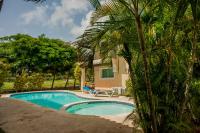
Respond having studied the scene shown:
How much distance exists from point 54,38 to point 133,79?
32916 millimetres

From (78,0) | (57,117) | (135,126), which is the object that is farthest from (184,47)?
(57,117)

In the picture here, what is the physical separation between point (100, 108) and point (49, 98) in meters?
9.94

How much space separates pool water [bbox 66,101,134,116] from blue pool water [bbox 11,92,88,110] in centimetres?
491

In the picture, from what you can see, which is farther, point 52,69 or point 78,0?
point 52,69

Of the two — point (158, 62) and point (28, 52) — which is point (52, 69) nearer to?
point (28, 52)

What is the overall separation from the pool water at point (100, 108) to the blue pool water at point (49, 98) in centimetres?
491

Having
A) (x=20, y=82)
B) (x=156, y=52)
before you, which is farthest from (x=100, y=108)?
(x=20, y=82)

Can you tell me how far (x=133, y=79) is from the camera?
6.91 m

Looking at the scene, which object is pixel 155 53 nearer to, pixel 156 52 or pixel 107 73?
pixel 156 52

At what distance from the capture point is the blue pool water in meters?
23.5

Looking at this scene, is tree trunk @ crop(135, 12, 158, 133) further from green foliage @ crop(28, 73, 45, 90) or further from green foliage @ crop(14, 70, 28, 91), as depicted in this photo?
green foliage @ crop(28, 73, 45, 90)

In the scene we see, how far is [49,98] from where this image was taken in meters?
26.1

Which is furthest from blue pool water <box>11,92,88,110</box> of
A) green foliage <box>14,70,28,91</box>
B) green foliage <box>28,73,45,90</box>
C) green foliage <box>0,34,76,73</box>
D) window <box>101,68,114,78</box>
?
green foliage <box>0,34,76,73</box>

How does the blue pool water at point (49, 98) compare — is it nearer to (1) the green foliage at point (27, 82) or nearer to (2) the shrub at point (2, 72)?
(1) the green foliage at point (27, 82)
